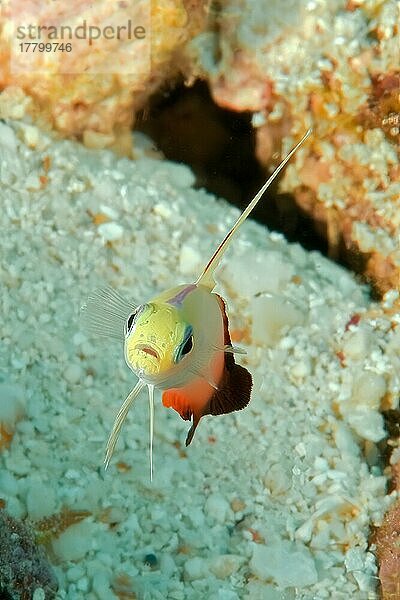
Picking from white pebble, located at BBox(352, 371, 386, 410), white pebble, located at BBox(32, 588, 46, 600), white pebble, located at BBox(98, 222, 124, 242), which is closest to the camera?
white pebble, located at BBox(32, 588, 46, 600)

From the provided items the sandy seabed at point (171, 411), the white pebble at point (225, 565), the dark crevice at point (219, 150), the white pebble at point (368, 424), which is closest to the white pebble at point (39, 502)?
the sandy seabed at point (171, 411)

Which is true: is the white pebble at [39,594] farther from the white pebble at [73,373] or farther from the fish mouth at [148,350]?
the white pebble at [73,373]

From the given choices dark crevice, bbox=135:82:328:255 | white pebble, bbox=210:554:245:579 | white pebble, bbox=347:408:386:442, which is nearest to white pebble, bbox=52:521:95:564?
white pebble, bbox=210:554:245:579

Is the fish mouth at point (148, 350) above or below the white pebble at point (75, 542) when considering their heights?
above

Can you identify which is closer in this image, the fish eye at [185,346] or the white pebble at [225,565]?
the fish eye at [185,346]

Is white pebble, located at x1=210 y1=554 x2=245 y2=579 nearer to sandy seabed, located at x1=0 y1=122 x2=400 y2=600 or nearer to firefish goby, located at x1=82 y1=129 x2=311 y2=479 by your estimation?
sandy seabed, located at x1=0 y1=122 x2=400 y2=600

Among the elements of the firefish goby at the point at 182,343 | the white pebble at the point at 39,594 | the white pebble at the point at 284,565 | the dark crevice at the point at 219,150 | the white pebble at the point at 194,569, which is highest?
the firefish goby at the point at 182,343

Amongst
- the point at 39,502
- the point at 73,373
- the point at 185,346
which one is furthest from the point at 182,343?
the point at 73,373

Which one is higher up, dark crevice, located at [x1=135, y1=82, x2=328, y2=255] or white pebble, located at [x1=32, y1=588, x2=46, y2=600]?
dark crevice, located at [x1=135, y1=82, x2=328, y2=255]

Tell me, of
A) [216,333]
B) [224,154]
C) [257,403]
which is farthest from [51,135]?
[216,333]
